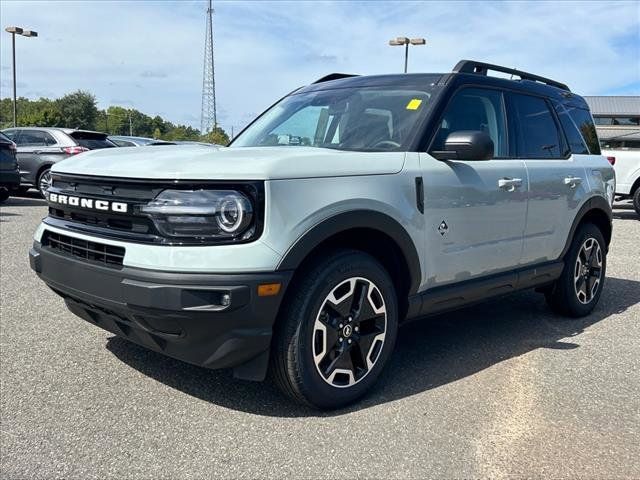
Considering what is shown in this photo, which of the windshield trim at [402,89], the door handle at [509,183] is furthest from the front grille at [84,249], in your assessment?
the door handle at [509,183]

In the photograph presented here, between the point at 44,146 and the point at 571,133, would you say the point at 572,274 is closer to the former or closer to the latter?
the point at 571,133

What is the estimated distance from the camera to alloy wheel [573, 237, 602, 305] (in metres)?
5.05

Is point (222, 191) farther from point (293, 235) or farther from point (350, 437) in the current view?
point (350, 437)

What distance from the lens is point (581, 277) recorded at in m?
5.11

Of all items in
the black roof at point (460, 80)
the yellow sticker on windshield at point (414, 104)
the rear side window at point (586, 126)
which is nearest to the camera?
the yellow sticker on windshield at point (414, 104)

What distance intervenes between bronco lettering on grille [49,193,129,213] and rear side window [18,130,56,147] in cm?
1065

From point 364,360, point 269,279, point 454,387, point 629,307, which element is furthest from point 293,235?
point 629,307

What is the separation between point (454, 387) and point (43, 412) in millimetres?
2216

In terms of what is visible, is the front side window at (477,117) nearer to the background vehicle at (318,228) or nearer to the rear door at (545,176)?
the background vehicle at (318,228)

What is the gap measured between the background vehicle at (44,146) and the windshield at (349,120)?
9.60 metres

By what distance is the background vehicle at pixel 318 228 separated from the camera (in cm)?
268

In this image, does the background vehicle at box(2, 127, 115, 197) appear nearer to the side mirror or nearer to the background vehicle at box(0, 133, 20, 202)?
the background vehicle at box(0, 133, 20, 202)

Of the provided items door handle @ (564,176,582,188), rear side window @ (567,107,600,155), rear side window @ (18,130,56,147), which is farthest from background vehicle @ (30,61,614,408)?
rear side window @ (18,130,56,147)

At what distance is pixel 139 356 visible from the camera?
3.78 metres
